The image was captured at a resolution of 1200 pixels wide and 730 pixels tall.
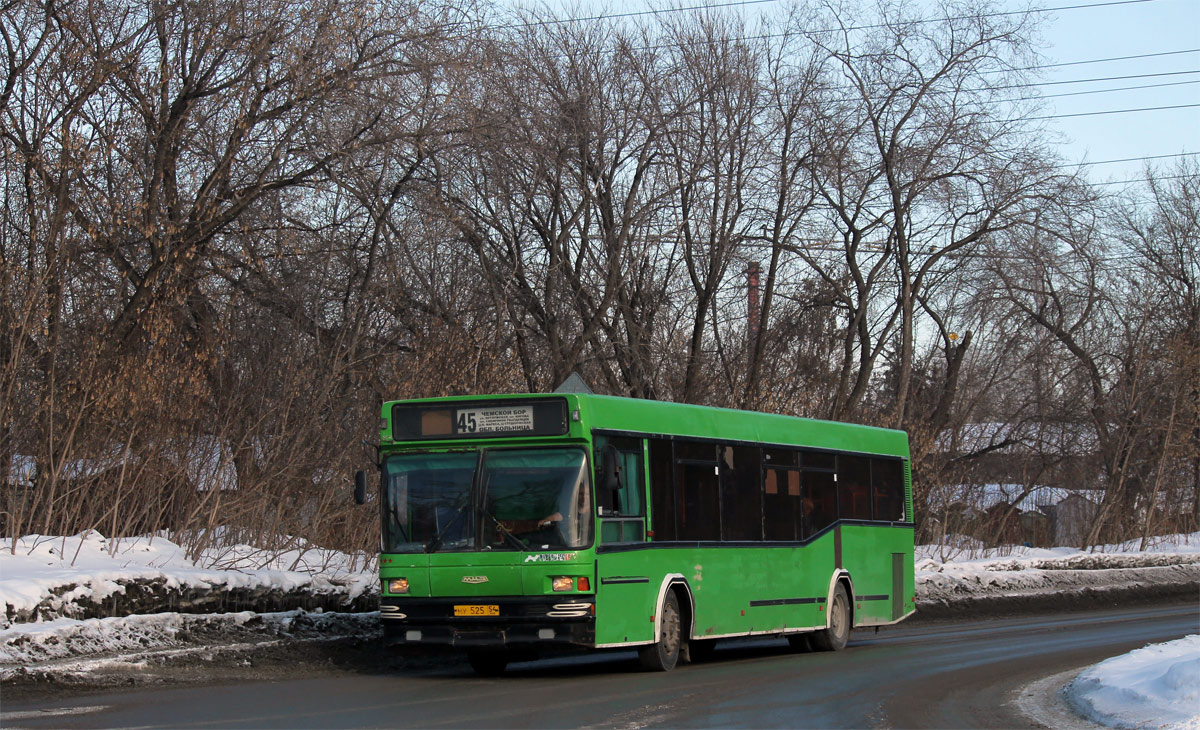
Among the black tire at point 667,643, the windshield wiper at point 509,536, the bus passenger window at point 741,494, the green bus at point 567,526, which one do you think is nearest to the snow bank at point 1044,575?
the bus passenger window at point 741,494

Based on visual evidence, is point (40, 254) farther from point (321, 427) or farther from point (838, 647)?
point (838, 647)

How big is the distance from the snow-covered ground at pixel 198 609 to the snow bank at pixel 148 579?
0.04 feet

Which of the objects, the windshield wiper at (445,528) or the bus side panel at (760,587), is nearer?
the windshield wiper at (445,528)

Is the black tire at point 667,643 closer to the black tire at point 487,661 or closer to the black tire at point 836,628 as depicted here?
the black tire at point 487,661

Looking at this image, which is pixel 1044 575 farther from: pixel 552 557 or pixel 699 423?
pixel 552 557

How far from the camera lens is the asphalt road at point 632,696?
1051 cm

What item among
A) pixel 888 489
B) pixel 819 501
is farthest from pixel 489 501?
pixel 888 489

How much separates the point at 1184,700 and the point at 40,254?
13745 millimetres

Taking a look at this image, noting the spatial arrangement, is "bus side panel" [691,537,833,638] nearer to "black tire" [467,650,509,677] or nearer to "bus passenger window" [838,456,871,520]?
"bus passenger window" [838,456,871,520]

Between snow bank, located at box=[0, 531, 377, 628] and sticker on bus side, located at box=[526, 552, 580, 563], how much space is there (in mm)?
4022

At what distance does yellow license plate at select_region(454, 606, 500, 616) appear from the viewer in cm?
1373

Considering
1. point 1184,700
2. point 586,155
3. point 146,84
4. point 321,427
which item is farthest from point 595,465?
point 586,155

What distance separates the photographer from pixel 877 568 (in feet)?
64.8

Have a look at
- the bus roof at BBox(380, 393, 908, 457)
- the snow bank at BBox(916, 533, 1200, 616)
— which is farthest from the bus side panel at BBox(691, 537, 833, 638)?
the snow bank at BBox(916, 533, 1200, 616)
